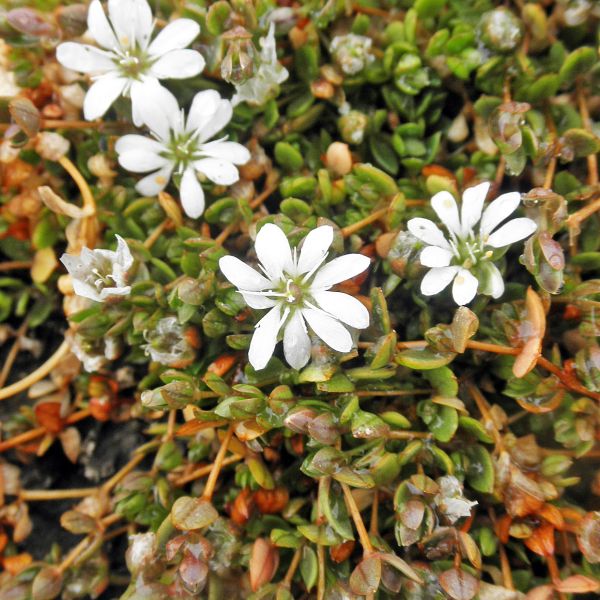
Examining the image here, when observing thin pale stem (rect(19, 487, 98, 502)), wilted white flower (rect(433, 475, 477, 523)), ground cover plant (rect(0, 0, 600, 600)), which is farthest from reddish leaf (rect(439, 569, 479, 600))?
thin pale stem (rect(19, 487, 98, 502))

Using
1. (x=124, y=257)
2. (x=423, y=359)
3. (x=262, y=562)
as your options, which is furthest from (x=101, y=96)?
(x=262, y=562)

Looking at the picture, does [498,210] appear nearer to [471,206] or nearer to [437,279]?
[471,206]

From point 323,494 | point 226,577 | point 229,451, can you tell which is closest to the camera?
point 323,494

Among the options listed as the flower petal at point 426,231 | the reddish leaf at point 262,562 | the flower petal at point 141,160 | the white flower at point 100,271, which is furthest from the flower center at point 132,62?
the reddish leaf at point 262,562

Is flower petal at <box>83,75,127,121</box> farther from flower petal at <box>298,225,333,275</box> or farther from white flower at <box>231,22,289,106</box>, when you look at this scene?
flower petal at <box>298,225,333,275</box>

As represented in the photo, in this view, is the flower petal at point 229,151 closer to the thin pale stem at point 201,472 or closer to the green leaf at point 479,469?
the thin pale stem at point 201,472

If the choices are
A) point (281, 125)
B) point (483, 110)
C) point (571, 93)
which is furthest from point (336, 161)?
point (571, 93)

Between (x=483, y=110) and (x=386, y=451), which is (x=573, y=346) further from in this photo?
(x=483, y=110)
